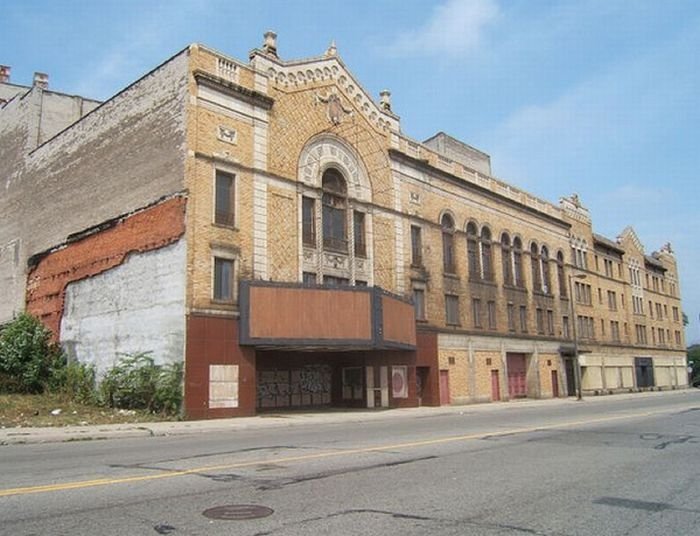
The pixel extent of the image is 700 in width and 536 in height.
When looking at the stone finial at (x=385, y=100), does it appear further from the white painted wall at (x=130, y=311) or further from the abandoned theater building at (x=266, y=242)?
the white painted wall at (x=130, y=311)

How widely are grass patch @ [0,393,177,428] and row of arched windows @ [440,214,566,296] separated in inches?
815

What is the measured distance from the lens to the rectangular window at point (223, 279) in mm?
25250

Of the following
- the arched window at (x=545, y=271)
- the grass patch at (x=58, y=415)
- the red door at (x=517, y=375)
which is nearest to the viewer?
the grass patch at (x=58, y=415)

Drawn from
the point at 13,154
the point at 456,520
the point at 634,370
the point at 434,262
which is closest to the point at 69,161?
the point at 13,154

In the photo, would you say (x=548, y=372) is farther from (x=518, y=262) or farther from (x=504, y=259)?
(x=504, y=259)

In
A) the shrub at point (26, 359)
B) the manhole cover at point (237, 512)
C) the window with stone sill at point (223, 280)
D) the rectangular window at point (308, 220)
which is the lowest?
the manhole cover at point (237, 512)

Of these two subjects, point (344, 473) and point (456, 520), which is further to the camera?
point (344, 473)

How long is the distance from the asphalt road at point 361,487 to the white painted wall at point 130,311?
970cm

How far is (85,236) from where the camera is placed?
98.7 feet

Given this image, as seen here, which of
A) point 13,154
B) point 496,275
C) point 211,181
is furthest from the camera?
point 496,275

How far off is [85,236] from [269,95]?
10.6 metres

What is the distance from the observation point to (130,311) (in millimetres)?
26234

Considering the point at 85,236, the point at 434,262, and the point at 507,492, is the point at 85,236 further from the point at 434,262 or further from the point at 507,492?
the point at 507,492

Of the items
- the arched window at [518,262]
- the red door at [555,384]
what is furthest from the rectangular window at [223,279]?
the red door at [555,384]
